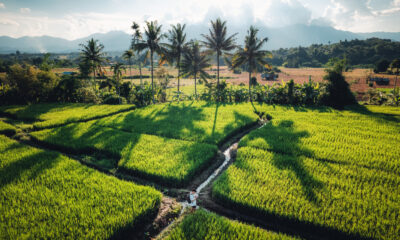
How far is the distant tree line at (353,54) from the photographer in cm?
7081

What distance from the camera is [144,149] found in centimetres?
794

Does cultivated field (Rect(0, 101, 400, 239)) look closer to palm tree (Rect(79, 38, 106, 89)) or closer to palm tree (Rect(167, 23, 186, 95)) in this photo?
palm tree (Rect(167, 23, 186, 95))

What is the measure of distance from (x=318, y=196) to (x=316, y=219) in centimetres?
83

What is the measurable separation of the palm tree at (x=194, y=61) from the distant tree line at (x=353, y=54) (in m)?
69.3

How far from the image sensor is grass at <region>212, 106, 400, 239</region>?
4281 mm

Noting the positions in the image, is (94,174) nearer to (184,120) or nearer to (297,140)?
(184,120)

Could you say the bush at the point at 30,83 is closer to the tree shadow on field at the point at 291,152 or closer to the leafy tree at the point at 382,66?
the tree shadow on field at the point at 291,152

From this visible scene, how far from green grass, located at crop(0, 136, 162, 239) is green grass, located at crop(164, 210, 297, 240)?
3.49 feet

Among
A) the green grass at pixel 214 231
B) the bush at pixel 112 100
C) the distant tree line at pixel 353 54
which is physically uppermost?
the distant tree line at pixel 353 54

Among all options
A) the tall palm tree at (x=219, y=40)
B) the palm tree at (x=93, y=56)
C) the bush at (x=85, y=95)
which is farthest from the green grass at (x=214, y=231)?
the palm tree at (x=93, y=56)

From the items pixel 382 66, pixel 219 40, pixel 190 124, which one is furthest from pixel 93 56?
pixel 382 66

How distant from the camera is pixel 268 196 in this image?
4949mm

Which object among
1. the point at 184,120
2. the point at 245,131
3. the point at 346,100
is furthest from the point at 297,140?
the point at 346,100

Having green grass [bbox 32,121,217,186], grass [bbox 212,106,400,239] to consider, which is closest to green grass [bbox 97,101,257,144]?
green grass [bbox 32,121,217,186]
